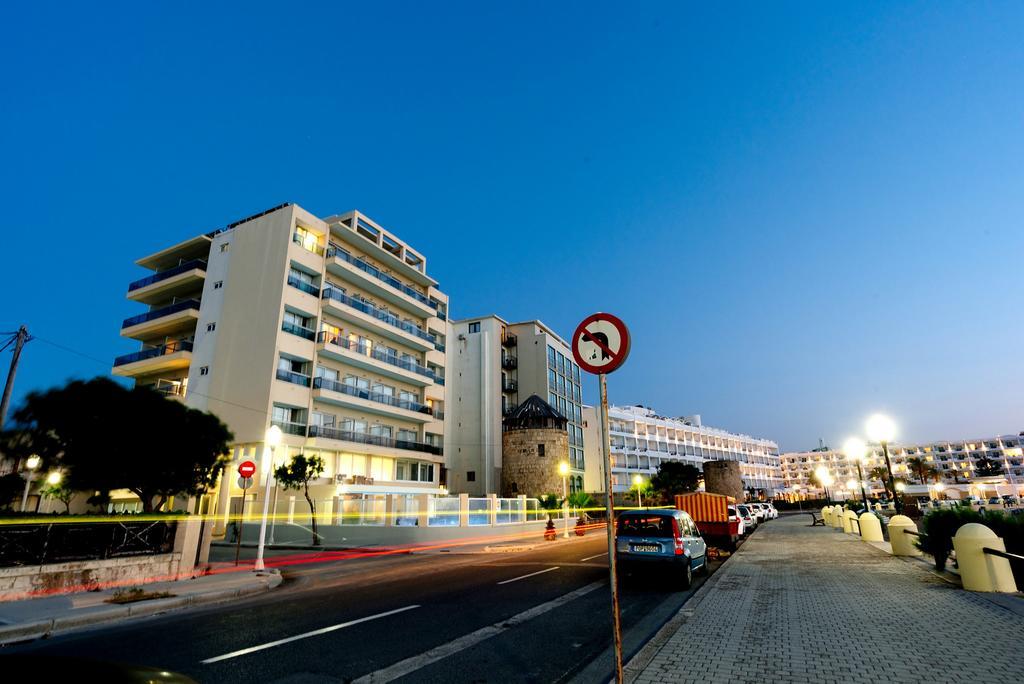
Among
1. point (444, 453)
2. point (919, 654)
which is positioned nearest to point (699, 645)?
point (919, 654)

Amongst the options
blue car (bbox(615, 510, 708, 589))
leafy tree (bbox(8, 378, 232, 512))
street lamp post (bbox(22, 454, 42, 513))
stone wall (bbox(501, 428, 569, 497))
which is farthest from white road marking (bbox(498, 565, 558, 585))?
stone wall (bbox(501, 428, 569, 497))

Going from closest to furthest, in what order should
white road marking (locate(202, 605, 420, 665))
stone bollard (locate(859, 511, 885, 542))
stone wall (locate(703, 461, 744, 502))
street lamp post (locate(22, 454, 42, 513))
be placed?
white road marking (locate(202, 605, 420, 665)) → street lamp post (locate(22, 454, 42, 513)) → stone bollard (locate(859, 511, 885, 542)) → stone wall (locate(703, 461, 744, 502))

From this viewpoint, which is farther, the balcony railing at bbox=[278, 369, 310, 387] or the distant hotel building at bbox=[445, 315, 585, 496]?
the distant hotel building at bbox=[445, 315, 585, 496]

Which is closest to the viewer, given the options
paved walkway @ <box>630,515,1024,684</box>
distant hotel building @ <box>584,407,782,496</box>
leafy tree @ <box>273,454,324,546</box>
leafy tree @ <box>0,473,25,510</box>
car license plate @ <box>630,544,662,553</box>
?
paved walkway @ <box>630,515,1024,684</box>

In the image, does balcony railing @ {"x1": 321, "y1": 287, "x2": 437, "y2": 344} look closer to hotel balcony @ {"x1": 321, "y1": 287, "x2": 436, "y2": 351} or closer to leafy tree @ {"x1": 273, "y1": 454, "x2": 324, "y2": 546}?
hotel balcony @ {"x1": 321, "y1": 287, "x2": 436, "y2": 351}

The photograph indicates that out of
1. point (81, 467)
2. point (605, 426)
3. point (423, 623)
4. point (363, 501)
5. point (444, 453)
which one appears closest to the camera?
point (605, 426)

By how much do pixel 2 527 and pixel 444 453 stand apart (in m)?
39.1

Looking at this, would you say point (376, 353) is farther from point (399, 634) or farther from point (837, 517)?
point (399, 634)

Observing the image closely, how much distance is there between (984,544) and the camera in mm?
9516

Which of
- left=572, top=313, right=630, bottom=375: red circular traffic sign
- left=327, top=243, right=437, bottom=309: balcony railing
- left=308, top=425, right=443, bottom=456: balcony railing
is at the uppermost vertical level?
left=327, top=243, right=437, bottom=309: balcony railing

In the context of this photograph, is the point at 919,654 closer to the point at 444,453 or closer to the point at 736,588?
the point at 736,588

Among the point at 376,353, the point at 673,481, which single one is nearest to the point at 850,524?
the point at 376,353

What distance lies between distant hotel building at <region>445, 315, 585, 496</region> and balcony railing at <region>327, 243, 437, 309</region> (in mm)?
8426

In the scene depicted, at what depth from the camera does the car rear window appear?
1175 centimetres
